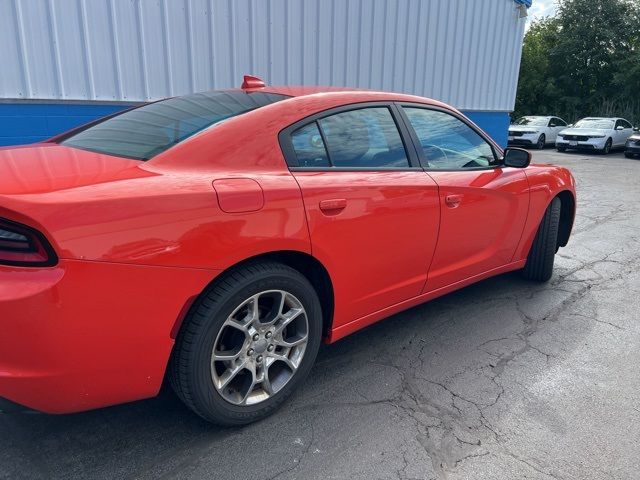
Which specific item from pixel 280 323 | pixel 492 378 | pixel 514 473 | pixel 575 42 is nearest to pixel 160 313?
pixel 280 323

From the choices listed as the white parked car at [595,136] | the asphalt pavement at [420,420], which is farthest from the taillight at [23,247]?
the white parked car at [595,136]

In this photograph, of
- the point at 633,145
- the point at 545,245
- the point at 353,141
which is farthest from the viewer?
the point at 633,145

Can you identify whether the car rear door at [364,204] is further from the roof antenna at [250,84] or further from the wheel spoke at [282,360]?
the roof antenna at [250,84]

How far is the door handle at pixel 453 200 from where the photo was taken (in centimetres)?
296

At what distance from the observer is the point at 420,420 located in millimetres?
2406

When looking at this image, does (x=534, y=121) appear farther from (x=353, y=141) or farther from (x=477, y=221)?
(x=353, y=141)

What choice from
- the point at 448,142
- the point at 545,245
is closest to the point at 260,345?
the point at 448,142

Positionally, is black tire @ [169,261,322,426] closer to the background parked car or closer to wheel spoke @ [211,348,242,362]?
wheel spoke @ [211,348,242,362]

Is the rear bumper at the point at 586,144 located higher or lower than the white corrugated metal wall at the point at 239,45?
lower

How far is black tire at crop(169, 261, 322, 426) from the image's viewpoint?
78.9 inches

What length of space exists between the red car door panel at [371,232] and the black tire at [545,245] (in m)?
1.49

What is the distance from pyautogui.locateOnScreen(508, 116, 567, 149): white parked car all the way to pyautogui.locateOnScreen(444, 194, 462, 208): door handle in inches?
751

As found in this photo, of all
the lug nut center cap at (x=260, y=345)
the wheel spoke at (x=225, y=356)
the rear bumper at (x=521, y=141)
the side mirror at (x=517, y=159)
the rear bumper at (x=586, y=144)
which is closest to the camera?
the wheel spoke at (x=225, y=356)

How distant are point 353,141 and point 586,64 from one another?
31704mm
